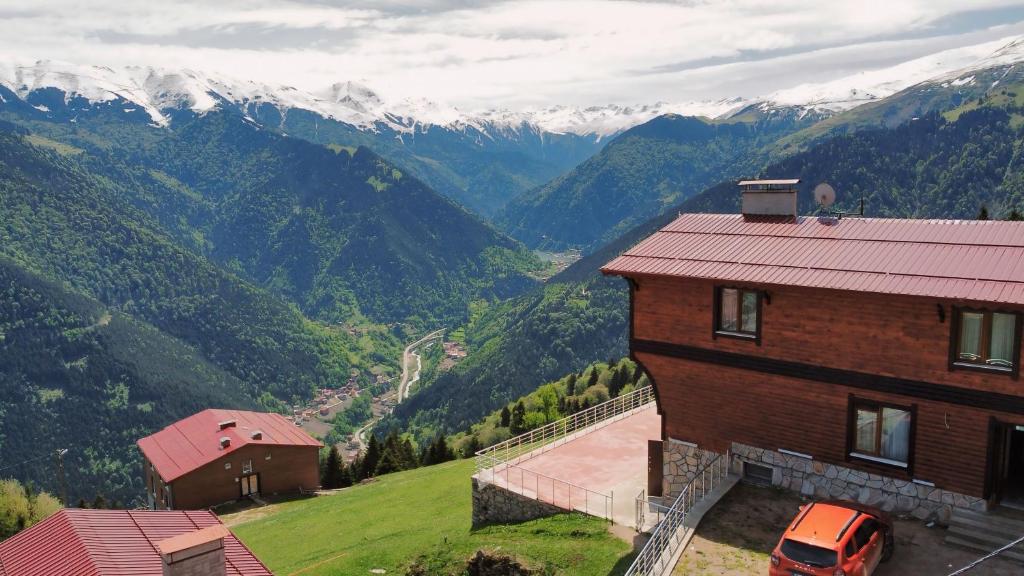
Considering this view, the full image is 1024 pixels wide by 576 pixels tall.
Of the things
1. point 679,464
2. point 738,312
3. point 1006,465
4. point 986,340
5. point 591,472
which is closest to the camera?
point 986,340

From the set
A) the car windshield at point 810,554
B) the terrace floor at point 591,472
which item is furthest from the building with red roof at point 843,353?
the car windshield at point 810,554

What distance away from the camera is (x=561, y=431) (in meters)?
34.9

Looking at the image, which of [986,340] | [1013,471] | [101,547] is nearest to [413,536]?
[101,547]

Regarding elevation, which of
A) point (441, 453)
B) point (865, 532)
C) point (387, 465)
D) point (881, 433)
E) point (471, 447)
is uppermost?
point (881, 433)

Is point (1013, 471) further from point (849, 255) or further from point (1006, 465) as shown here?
point (849, 255)

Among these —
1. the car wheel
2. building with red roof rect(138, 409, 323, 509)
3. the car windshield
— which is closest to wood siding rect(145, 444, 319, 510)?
building with red roof rect(138, 409, 323, 509)

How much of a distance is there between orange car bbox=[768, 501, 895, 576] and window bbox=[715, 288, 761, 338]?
5.97 m

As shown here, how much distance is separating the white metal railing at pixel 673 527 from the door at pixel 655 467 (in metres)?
1.11

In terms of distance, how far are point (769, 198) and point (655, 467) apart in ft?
34.2

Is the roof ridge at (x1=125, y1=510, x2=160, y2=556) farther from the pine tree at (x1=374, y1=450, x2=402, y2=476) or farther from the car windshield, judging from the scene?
the pine tree at (x1=374, y1=450, x2=402, y2=476)

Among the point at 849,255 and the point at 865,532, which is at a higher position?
the point at 849,255

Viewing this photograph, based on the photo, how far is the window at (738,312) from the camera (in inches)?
872

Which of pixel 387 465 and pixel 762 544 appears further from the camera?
pixel 387 465

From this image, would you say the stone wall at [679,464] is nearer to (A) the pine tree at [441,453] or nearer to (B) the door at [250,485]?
(B) the door at [250,485]
